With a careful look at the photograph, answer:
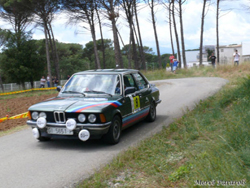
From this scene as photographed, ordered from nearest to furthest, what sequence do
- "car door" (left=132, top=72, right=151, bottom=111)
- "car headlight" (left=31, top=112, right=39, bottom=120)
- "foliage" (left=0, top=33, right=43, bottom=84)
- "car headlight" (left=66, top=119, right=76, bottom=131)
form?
1. "car headlight" (left=66, top=119, right=76, bottom=131)
2. "car headlight" (left=31, top=112, right=39, bottom=120)
3. "car door" (left=132, top=72, right=151, bottom=111)
4. "foliage" (left=0, top=33, right=43, bottom=84)

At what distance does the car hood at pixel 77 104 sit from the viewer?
254 inches

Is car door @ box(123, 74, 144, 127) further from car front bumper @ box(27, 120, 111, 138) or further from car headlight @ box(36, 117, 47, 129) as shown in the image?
car headlight @ box(36, 117, 47, 129)

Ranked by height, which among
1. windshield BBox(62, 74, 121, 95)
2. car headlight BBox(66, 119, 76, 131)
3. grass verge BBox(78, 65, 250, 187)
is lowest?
grass verge BBox(78, 65, 250, 187)

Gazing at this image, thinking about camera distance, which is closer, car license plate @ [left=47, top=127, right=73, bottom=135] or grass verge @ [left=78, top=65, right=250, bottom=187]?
grass verge @ [left=78, top=65, right=250, bottom=187]

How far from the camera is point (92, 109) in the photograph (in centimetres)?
642

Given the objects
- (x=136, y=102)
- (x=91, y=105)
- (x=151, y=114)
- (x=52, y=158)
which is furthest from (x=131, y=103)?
(x=52, y=158)

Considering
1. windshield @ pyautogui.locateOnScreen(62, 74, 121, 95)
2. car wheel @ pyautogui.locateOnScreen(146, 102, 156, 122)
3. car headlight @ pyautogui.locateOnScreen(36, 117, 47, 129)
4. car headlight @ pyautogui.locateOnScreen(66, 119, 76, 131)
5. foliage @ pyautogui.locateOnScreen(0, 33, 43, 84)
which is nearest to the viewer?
car headlight @ pyautogui.locateOnScreen(66, 119, 76, 131)

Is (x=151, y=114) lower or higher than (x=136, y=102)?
lower

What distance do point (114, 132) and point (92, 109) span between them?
0.86m

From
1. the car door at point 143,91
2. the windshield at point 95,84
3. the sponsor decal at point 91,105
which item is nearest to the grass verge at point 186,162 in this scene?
the sponsor decal at point 91,105

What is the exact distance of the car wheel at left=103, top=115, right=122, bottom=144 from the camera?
6.77m

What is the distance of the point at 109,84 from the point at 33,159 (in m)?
2.62

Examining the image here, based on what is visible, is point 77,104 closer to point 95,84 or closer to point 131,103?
point 95,84

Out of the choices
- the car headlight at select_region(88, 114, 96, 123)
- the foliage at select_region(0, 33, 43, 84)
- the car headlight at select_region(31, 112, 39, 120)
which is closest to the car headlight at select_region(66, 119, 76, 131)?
the car headlight at select_region(88, 114, 96, 123)
